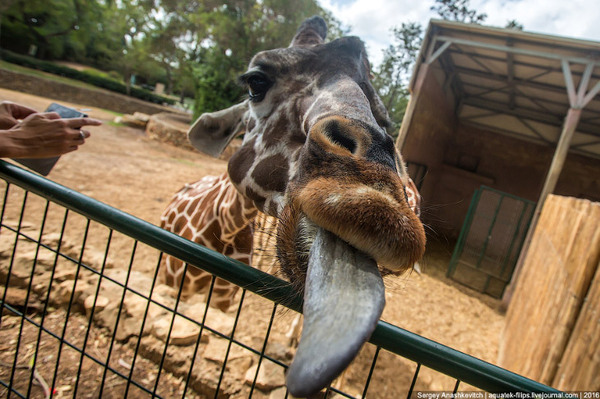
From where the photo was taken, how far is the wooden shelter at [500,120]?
19.4 ft

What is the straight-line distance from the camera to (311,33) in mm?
2471

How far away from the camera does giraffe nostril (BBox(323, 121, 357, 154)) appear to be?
106 cm

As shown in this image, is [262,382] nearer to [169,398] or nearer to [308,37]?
[169,398]

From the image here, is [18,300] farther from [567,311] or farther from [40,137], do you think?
[567,311]

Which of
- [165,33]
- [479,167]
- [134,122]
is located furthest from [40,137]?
[165,33]

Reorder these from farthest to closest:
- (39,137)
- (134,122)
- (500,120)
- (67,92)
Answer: (67,92) < (134,122) < (500,120) < (39,137)

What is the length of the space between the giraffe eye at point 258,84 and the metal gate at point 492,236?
259 inches

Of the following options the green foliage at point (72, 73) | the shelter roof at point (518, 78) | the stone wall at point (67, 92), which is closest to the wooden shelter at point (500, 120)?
the shelter roof at point (518, 78)

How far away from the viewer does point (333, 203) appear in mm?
847

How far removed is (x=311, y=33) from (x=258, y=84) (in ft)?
2.89

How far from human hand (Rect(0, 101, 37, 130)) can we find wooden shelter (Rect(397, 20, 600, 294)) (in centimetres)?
355

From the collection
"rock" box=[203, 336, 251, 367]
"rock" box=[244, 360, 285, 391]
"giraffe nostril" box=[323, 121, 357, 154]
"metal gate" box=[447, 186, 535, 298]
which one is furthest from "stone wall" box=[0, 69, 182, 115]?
"giraffe nostril" box=[323, 121, 357, 154]

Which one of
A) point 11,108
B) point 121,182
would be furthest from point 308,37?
point 121,182

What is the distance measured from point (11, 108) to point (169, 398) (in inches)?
80.6
